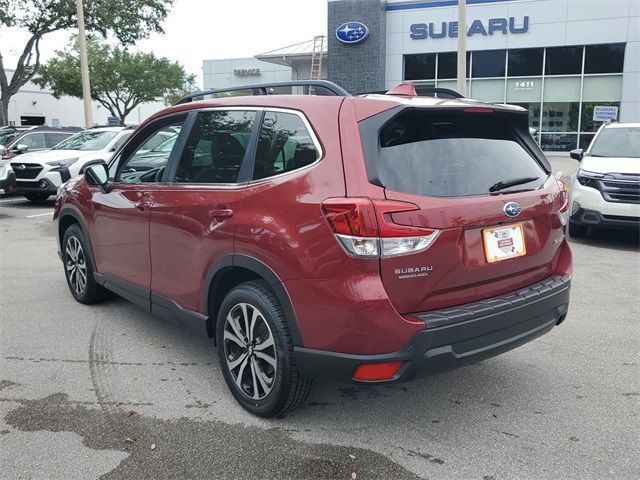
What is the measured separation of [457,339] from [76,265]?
12.8 ft

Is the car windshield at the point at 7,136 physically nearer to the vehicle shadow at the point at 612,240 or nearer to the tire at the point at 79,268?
the tire at the point at 79,268

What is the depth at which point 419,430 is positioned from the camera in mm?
3227

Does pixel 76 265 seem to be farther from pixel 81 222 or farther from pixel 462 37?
pixel 462 37

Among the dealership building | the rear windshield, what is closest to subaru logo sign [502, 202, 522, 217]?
the rear windshield

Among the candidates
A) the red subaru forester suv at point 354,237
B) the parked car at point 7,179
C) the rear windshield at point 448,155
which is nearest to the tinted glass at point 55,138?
the parked car at point 7,179

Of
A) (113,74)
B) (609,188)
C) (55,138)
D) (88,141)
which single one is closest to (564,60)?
(609,188)

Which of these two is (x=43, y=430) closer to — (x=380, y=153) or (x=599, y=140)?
(x=380, y=153)

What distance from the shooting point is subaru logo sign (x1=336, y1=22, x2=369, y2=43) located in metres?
24.6

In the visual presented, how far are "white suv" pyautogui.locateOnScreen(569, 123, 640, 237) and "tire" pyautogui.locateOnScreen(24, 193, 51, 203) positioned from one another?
10.6 m

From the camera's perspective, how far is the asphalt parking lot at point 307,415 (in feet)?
9.45

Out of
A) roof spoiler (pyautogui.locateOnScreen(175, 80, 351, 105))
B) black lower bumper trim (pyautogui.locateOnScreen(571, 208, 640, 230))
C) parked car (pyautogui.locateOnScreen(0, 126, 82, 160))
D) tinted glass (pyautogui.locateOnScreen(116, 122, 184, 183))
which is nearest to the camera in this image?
roof spoiler (pyautogui.locateOnScreen(175, 80, 351, 105))

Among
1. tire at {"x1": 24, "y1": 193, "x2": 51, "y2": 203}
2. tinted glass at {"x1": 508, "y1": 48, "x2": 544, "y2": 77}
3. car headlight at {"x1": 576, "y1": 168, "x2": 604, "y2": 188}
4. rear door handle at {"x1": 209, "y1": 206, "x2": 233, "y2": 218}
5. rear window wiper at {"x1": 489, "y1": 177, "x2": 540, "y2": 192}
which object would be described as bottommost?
tire at {"x1": 24, "y1": 193, "x2": 51, "y2": 203}

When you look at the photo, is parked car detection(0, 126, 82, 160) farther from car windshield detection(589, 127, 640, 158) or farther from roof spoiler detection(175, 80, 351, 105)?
car windshield detection(589, 127, 640, 158)

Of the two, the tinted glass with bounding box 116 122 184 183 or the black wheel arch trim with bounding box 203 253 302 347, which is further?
the tinted glass with bounding box 116 122 184 183
